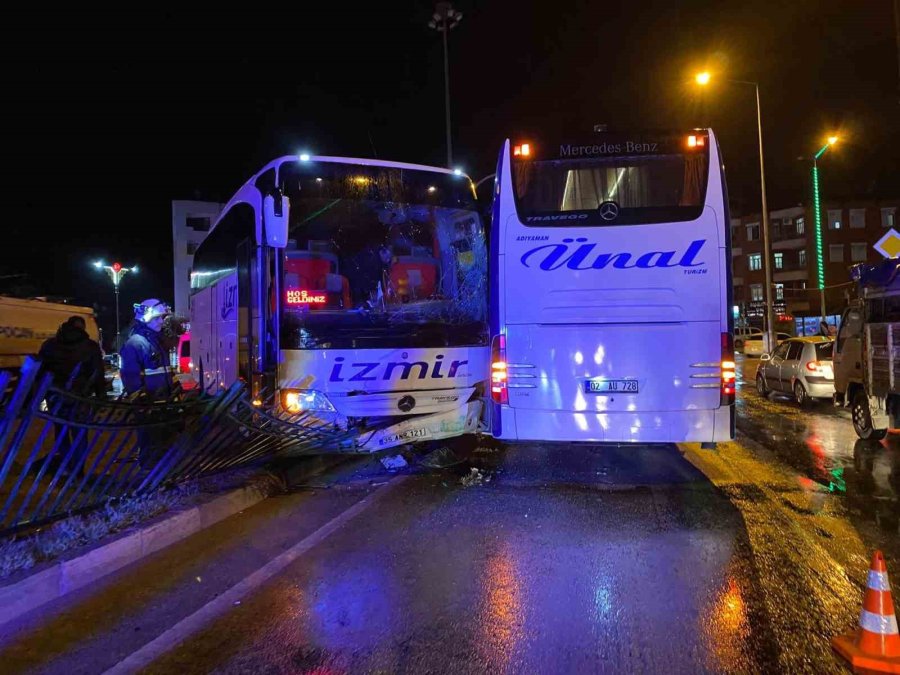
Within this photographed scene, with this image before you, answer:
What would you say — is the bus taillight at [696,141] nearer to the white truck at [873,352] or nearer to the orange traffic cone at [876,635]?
the white truck at [873,352]

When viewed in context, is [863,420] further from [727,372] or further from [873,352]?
[727,372]

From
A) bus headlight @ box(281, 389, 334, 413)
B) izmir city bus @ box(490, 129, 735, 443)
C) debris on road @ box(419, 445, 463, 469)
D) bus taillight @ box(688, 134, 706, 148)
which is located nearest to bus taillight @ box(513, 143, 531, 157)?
izmir city bus @ box(490, 129, 735, 443)

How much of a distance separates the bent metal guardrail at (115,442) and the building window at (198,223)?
61.8m

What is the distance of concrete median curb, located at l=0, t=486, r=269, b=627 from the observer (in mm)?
3816

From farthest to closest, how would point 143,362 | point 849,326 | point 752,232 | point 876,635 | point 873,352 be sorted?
point 752,232, point 849,326, point 873,352, point 143,362, point 876,635

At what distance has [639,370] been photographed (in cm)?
611

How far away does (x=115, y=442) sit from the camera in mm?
5078

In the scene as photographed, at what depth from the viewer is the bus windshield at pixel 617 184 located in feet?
20.3

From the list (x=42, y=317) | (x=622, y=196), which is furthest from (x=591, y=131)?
(x=42, y=317)

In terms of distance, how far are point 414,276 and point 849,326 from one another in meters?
7.12

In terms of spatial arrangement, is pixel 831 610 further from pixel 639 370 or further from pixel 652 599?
pixel 639 370

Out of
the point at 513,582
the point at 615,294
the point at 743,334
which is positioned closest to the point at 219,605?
the point at 513,582

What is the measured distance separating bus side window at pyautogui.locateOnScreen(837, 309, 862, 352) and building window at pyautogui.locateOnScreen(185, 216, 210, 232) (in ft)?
204

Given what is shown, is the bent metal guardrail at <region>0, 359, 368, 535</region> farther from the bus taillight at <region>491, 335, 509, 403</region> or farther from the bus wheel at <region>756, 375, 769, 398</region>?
the bus wheel at <region>756, 375, 769, 398</region>
